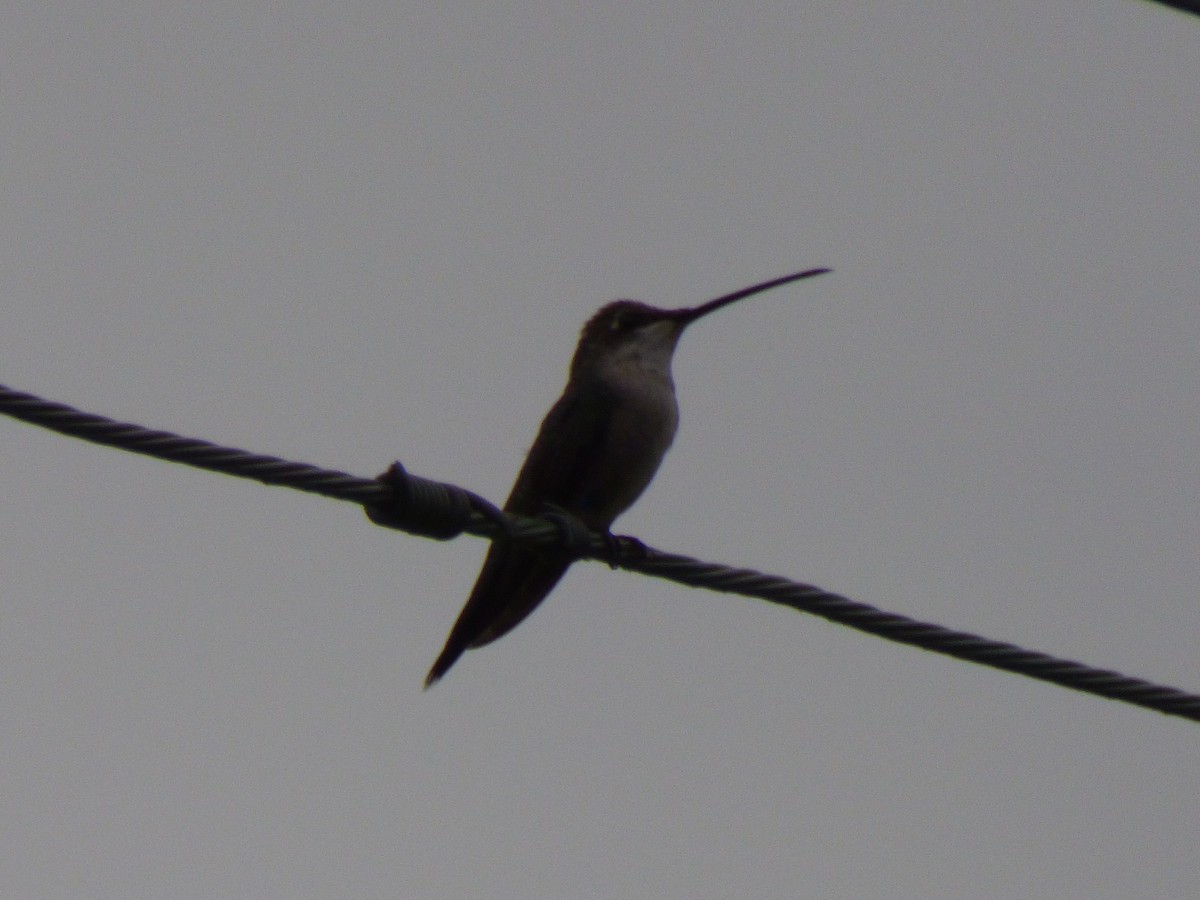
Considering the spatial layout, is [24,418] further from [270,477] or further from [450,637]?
[450,637]

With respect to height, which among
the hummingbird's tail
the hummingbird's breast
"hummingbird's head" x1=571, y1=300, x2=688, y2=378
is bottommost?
the hummingbird's tail

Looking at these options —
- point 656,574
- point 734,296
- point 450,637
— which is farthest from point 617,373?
point 656,574

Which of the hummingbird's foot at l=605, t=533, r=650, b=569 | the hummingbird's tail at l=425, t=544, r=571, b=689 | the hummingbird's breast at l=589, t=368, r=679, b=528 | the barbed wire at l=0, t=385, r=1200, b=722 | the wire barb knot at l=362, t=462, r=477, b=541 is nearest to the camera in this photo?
the barbed wire at l=0, t=385, r=1200, b=722

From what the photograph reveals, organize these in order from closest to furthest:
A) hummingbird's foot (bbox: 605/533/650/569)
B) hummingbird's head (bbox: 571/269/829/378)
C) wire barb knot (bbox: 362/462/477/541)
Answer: wire barb knot (bbox: 362/462/477/541) < hummingbird's foot (bbox: 605/533/650/569) < hummingbird's head (bbox: 571/269/829/378)

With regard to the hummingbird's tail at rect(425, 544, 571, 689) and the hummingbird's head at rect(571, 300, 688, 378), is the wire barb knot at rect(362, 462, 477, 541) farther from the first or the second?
the hummingbird's head at rect(571, 300, 688, 378)

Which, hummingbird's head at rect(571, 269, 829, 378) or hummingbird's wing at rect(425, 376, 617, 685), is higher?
hummingbird's head at rect(571, 269, 829, 378)

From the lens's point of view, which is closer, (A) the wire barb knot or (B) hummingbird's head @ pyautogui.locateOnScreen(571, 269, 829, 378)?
(A) the wire barb knot

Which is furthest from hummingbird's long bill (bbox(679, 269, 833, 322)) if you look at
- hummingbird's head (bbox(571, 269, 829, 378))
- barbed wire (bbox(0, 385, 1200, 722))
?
barbed wire (bbox(0, 385, 1200, 722))

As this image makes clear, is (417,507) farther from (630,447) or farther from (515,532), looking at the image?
(630,447)
